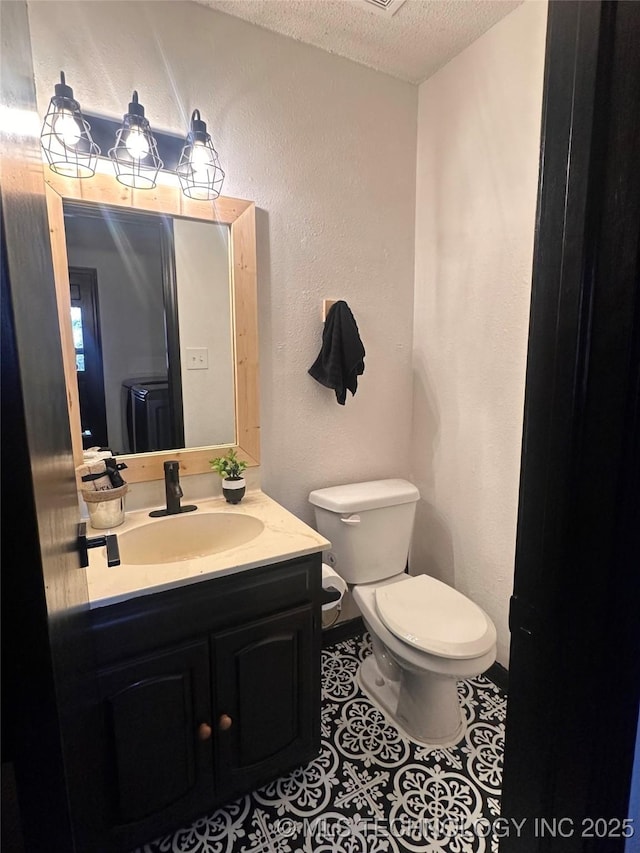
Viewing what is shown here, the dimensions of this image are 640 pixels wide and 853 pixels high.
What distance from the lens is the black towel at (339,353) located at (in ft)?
6.07

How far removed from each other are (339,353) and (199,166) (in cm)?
82

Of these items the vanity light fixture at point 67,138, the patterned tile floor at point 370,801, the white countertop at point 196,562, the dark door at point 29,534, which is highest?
the vanity light fixture at point 67,138

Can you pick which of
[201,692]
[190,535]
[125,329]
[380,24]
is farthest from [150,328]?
[380,24]

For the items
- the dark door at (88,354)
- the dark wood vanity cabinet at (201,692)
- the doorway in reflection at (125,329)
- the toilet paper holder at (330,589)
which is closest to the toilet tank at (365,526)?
the toilet paper holder at (330,589)

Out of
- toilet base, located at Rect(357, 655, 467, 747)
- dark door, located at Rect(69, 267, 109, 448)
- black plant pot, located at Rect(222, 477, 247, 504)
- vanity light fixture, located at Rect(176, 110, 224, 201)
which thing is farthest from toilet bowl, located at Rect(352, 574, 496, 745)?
vanity light fixture, located at Rect(176, 110, 224, 201)

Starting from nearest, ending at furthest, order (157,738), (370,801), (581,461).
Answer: (581,461)
(157,738)
(370,801)

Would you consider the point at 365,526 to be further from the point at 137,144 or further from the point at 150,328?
the point at 137,144

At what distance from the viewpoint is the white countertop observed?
3.61 ft

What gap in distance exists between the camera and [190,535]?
5.14 ft

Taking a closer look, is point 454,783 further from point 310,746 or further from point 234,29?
point 234,29

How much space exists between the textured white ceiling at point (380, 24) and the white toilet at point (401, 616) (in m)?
1.73

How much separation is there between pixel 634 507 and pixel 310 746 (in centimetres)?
138

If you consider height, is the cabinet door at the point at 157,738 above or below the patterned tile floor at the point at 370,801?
above

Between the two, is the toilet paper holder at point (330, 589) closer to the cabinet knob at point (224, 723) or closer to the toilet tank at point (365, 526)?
the toilet tank at point (365, 526)
